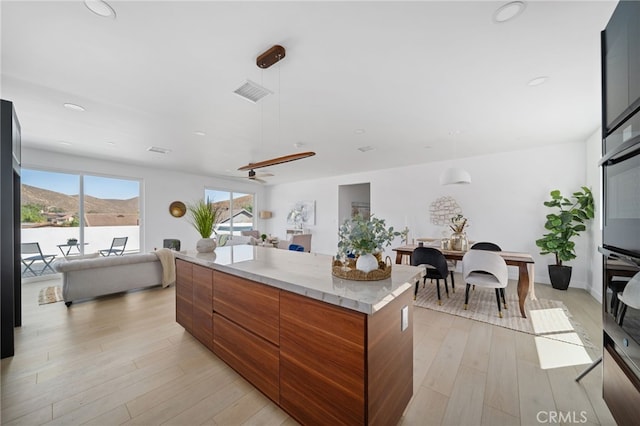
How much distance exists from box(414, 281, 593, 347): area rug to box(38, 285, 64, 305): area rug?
552cm

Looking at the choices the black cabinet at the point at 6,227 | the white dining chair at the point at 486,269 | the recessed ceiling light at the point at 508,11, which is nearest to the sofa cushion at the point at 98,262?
the black cabinet at the point at 6,227

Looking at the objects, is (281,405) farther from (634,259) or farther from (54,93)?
(54,93)

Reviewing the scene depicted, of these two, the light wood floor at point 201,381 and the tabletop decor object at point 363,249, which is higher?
the tabletop decor object at point 363,249

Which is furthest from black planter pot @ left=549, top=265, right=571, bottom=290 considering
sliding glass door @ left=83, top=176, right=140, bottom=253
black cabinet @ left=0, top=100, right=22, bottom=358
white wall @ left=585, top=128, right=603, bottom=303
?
sliding glass door @ left=83, top=176, right=140, bottom=253

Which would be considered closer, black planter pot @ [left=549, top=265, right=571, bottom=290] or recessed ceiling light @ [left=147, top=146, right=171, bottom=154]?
black planter pot @ [left=549, top=265, right=571, bottom=290]

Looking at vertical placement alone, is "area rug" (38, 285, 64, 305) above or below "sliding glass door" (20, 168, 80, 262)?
below

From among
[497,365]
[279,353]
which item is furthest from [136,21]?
[497,365]

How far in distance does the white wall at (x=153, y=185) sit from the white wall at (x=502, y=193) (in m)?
5.23

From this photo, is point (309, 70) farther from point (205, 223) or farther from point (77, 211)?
point (77, 211)

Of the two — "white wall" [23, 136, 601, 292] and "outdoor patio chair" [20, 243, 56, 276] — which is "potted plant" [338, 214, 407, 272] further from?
"outdoor patio chair" [20, 243, 56, 276]

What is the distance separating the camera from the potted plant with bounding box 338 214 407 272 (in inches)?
57.3

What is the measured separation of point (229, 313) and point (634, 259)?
7.92ft

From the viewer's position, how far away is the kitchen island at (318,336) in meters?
1.17

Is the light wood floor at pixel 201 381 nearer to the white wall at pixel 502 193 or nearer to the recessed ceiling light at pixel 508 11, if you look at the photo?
the white wall at pixel 502 193
